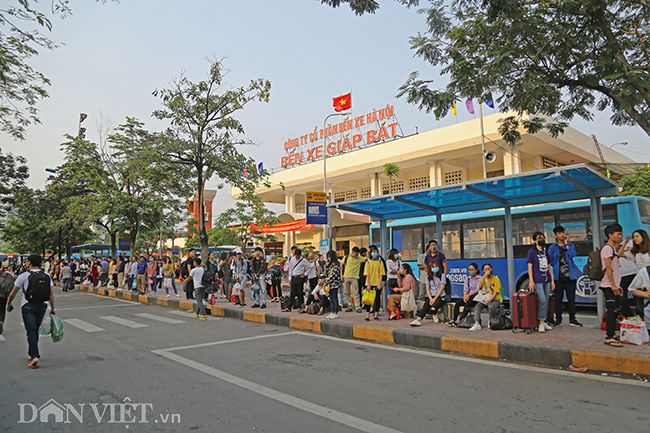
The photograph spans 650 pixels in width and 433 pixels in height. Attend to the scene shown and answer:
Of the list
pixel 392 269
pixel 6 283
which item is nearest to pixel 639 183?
pixel 392 269

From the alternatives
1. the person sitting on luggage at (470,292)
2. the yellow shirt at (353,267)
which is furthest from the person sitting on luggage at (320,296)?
the person sitting on luggage at (470,292)

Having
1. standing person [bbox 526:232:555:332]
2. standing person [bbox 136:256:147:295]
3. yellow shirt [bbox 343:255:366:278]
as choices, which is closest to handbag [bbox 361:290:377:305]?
yellow shirt [bbox 343:255:366:278]

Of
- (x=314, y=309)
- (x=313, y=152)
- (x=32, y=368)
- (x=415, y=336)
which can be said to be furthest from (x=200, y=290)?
(x=313, y=152)

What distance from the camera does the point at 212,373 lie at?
17.0 ft

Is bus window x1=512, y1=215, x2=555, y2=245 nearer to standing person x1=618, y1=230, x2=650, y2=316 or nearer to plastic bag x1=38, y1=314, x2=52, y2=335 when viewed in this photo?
standing person x1=618, y1=230, x2=650, y2=316

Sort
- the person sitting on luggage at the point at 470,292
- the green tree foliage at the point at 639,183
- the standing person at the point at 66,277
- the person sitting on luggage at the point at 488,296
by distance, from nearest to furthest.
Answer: the person sitting on luggage at the point at 488,296 → the person sitting on luggage at the point at 470,292 → the standing person at the point at 66,277 → the green tree foliage at the point at 639,183

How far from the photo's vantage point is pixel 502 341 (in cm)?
614

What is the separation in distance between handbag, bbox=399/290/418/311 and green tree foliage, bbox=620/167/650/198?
855 inches

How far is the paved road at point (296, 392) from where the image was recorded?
11.6 ft

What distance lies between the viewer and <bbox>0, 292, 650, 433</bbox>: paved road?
139 inches

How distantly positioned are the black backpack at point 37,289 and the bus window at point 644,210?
1224cm

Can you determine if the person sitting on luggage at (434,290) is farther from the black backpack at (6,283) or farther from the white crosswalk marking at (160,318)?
the black backpack at (6,283)

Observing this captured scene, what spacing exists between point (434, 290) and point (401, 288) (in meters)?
0.95

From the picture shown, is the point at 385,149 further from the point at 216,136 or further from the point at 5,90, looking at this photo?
the point at 5,90
